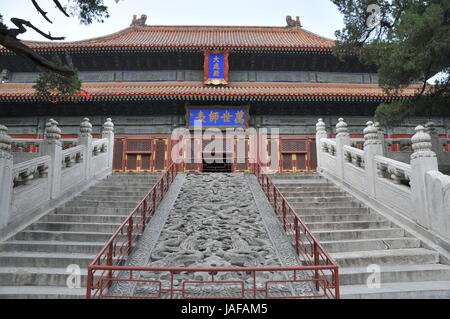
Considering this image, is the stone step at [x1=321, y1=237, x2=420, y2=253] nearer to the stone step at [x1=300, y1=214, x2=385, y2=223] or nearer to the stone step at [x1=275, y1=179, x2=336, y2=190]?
the stone step at [x1=300, y1=214, x2=385, y2=223]

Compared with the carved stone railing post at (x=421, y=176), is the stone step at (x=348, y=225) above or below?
below

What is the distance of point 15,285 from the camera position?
470 centimetres

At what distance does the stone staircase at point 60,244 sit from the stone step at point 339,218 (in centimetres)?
392

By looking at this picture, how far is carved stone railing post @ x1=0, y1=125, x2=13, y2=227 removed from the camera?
5.93 m

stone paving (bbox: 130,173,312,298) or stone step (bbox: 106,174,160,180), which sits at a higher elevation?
stone step (bbox: 106,174,160,180)

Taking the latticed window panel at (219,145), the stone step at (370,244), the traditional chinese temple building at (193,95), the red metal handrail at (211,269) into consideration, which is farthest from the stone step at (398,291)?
the latticed window panel at (219,145)

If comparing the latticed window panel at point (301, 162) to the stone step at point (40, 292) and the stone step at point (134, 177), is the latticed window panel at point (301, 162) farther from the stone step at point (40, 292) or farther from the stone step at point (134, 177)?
the stone step at point (40, 292)

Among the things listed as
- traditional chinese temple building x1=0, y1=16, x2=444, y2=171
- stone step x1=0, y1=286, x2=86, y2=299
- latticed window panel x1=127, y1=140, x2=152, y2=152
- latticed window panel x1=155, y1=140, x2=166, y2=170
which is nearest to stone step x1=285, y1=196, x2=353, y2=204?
stone step x1=0, y1=286, x2=86, y2=299

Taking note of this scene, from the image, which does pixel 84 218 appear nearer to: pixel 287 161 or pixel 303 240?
pixel 303 240

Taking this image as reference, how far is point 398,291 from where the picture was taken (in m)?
4.43

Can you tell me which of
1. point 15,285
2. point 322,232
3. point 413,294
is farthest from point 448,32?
point 15,285

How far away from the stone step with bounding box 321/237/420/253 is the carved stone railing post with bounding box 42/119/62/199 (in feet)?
19.8

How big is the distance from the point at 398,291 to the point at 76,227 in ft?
18.5

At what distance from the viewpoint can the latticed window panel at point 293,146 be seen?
1455 cm
